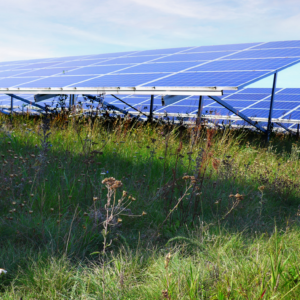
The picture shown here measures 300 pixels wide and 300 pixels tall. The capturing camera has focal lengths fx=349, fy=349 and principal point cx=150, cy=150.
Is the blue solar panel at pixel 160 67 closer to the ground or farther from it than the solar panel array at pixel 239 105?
farther from it

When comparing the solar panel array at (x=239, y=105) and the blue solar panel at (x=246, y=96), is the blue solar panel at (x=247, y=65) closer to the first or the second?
the solar panel array at (x=239, y=105)

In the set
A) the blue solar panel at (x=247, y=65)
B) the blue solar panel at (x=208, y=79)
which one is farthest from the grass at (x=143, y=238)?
the blue solar panel at (x=247, y=65)

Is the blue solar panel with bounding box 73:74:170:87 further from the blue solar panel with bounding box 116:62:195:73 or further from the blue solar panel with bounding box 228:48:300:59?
the blue solar panel with bounding box 228:48:300:59

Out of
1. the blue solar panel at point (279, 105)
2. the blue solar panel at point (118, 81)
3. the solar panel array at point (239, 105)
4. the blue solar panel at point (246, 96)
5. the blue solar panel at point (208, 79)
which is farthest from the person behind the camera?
the blue solar panel at point (246, 96)

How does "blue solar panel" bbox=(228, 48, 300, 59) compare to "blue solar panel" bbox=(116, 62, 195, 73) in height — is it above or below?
above

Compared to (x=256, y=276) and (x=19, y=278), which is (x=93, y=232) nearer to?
(x=19, y=278)

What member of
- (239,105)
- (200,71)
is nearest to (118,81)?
(200,71)

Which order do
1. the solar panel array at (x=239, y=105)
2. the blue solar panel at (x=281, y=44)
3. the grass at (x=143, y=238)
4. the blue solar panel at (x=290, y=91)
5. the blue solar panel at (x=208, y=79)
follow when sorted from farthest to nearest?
the blue solar panel at (x=290, y=91) → the solar panel array at (x=239, y=105) → the blue solar panel at (x=281, y=44) → the blue solar panel at (x=208, y=79) → the grass at (x=143, y=238)

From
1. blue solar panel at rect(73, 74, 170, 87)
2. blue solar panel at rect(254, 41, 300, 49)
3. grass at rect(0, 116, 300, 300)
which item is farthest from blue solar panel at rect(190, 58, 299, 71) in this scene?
grass at rect(0, 116, 300, 300)

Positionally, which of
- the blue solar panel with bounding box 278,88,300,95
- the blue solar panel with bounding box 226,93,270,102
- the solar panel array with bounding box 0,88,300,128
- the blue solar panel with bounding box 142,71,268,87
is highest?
the blue solar panel with bounding box 278,88,300,95

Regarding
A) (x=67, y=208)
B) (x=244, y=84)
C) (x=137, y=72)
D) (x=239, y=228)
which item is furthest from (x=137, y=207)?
(x=137, y=72)

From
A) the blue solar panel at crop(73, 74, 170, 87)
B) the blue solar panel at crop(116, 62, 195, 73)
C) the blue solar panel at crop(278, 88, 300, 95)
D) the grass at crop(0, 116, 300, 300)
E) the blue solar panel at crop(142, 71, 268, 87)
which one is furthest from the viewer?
the blue solar panel at crop(278, 88, 300, 95)

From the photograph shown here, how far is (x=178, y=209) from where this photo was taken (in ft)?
12.4

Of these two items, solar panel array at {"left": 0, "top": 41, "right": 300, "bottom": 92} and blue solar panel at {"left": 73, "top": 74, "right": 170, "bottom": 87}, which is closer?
solar panel array at {"left": 0, "top": 41, "right": 300, "bottom": 92}
